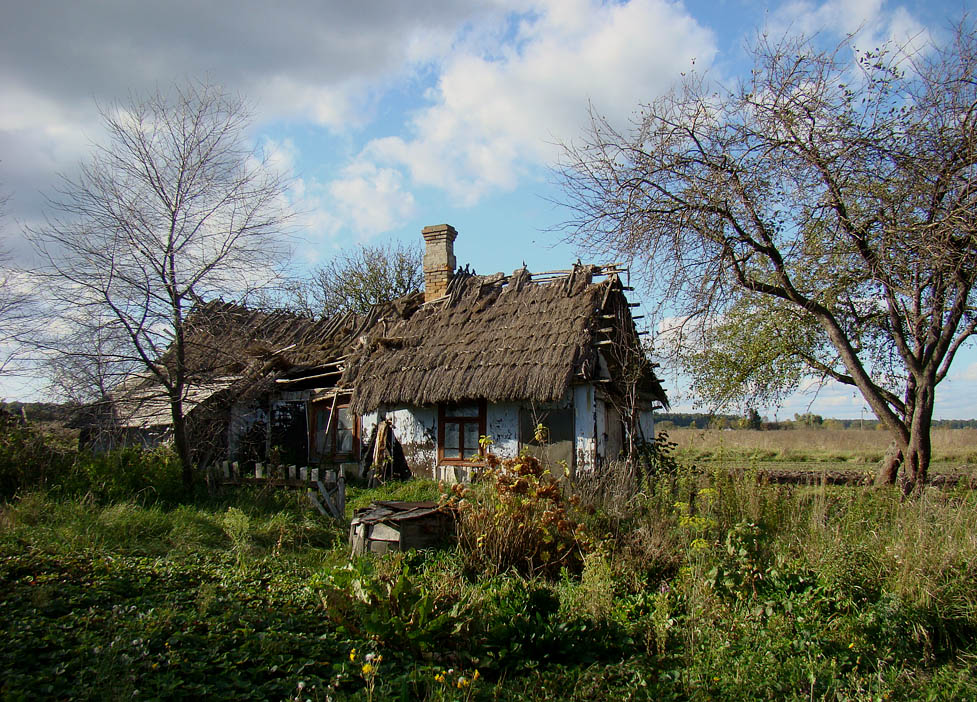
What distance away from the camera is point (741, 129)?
8875 mm

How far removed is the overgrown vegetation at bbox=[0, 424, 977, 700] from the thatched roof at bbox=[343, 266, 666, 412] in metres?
4.45

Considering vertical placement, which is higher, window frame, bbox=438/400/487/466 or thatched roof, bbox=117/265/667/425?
thatched roof, bbox=117/265/667/425

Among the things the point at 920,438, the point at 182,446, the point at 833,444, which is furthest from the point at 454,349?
the point at 833,444

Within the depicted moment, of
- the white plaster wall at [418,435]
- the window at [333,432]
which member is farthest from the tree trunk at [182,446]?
the white plaster wall at [418,435]

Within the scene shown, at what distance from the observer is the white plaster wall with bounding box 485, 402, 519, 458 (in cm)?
1220

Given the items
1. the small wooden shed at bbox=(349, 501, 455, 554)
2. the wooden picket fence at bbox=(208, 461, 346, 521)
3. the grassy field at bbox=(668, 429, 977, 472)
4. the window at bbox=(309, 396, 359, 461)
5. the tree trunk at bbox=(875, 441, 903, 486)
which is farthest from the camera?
the grassy field at bbox=(668, 429, 977, 472)

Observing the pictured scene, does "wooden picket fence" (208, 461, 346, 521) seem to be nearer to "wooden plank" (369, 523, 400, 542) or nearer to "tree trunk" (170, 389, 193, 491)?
"tree trunk" (170, 389, 193, 491)

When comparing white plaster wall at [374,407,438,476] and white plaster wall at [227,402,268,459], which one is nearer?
white plaster wall at [374,407,438,476]

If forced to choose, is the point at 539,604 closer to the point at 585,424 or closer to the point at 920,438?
the point at 920,438

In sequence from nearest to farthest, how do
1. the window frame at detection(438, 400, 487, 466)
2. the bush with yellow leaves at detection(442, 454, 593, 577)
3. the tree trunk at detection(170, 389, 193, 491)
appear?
the bush with yellow leaves at detection(442, 454, 593, 577)
the tree trunk at detection(170, 389, 193, 491)
the window frame at detection(438, 400, 487, 466)

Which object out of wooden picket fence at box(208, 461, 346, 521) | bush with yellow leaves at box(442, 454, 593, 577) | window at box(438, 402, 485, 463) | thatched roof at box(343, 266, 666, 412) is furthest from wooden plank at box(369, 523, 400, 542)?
window at box(438, 402, 485, 463)

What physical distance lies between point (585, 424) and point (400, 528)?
573 cm

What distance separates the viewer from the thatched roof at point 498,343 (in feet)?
38.0

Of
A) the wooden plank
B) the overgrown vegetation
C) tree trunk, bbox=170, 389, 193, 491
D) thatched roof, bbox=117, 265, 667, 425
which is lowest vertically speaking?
the overgrown vegetation
